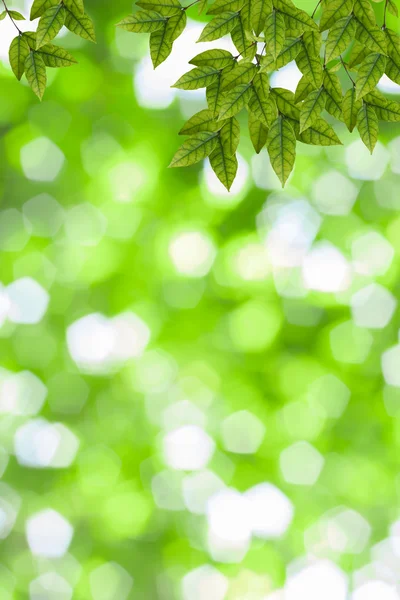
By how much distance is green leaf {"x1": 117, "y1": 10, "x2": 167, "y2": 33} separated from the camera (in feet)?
1.56

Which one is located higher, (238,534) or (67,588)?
(238,534)

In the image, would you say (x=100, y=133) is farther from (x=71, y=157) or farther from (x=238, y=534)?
(x=238, y=534)

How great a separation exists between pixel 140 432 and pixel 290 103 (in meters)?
0.89

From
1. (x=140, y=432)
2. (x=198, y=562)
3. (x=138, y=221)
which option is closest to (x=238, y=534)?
(x=198, y=562)

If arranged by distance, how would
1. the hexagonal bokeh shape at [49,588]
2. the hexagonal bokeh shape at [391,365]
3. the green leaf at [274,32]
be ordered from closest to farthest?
the green leaf at [274,32] < the hexagonal bokeh shape at [49,588] < the hexagonal bokeh shape at [391,365]

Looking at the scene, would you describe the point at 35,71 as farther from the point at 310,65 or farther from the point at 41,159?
the point at 41,159

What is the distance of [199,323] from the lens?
130 centimetres

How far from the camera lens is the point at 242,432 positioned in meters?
1.28

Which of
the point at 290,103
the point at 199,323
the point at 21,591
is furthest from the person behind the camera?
the point at 199,323

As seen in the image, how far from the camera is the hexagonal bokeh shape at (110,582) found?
120 centimetres

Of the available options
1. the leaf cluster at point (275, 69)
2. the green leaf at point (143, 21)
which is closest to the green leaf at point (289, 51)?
the leaf cluster at point (275, 69)

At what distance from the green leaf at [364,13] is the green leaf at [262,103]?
84 millimetres

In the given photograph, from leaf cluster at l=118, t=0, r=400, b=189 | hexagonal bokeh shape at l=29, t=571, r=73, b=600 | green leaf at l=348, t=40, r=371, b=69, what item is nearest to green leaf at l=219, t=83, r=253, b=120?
leaf cluster at l=118, t=0, r=400, b=189

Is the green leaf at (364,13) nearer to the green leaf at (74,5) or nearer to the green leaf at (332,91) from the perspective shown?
the green leaf at (332,91)
